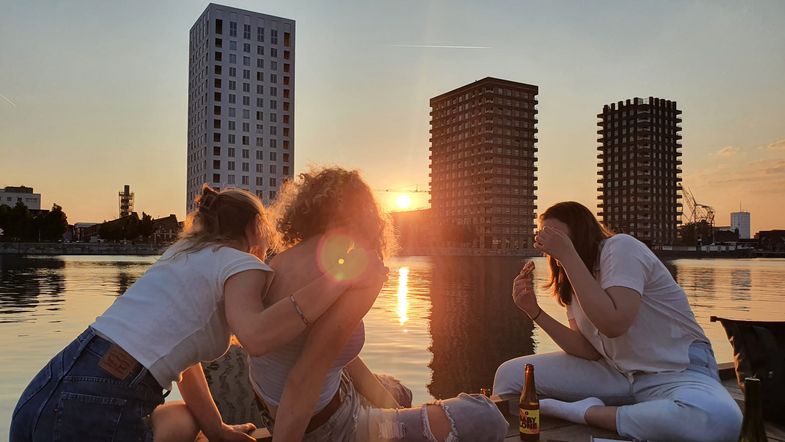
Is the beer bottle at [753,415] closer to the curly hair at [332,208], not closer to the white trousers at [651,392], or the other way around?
the white trousers at [651,392]

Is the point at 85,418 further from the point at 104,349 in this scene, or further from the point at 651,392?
the point at 651,392

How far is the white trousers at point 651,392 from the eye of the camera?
3.53m

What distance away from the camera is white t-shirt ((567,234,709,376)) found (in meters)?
3.88

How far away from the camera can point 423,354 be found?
12328 millimetres

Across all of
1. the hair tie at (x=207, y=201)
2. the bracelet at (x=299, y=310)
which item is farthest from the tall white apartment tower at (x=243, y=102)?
the bracelet at (x=299, y=310)

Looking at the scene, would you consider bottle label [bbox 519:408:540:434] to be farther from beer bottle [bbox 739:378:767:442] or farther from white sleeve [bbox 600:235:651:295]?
beer bottle [bbox 739:378:767:442]

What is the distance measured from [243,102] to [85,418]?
4315 inches

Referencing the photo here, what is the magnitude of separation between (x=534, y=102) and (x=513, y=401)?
617 feet

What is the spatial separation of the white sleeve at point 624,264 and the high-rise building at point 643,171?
581 feet

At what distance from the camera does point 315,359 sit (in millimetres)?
2475

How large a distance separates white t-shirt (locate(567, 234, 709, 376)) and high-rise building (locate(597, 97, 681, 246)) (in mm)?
177014

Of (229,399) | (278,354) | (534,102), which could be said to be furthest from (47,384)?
(534,102)

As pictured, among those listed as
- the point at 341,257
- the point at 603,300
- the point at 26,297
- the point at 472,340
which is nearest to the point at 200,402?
the point at 341,257

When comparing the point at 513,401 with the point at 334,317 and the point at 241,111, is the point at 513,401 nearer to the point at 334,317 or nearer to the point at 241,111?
the point at 334,317
